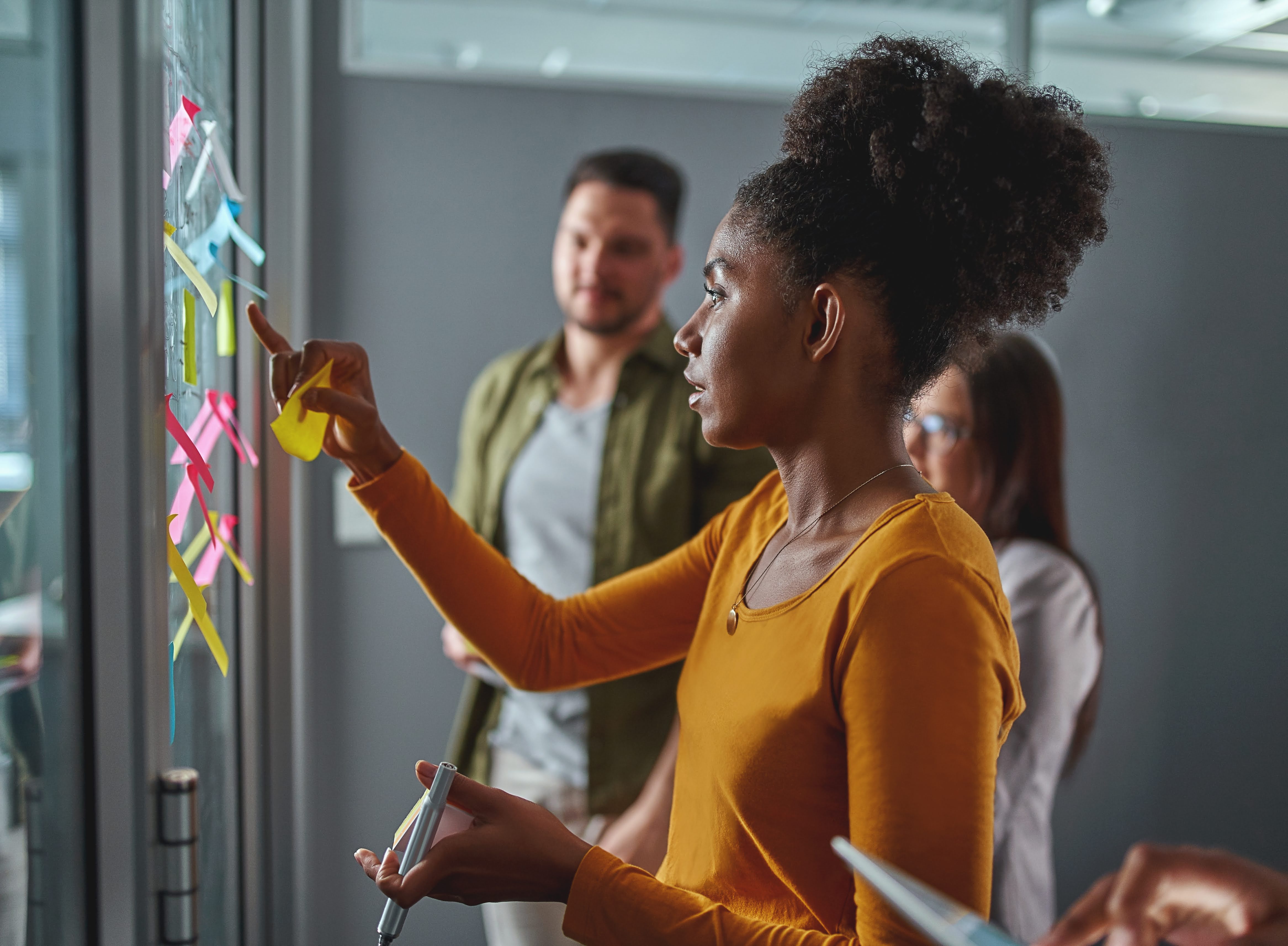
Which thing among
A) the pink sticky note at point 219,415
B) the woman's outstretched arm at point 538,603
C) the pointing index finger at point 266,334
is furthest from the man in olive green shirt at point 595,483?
the pointing index finger at point 266,334

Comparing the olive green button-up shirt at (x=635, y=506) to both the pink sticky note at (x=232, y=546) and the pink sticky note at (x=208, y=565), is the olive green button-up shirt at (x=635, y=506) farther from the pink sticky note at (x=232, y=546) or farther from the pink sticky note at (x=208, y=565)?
the pink sticky note at (x=208, y=565)

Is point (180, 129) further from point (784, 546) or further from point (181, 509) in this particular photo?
point (784, 546)

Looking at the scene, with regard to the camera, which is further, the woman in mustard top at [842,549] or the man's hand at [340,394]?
the man's hand at [340,394]

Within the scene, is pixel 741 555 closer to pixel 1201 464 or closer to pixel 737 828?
pixel 737 828

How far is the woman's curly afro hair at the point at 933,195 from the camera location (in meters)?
0.70

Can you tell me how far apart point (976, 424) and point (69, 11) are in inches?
50.2

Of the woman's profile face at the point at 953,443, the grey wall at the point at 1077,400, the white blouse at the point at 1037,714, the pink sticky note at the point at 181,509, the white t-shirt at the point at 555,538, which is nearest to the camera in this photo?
the pink sticky note at the point at 181,509

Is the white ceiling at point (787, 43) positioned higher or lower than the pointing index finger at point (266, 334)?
higher

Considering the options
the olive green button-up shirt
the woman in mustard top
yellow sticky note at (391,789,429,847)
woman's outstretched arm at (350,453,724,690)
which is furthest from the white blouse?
yellow sticky note at (391,789,429,847)

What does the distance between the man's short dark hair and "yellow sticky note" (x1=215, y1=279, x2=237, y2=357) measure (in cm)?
81

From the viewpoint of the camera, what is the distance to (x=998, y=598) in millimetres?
654

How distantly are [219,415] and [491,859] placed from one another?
0.51m

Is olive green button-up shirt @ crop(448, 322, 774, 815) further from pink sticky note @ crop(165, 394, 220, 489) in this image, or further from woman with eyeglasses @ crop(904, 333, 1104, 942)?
pink sticky note @ crop(165, 394, 220, 489)

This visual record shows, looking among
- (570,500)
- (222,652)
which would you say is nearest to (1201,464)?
(570,500)
